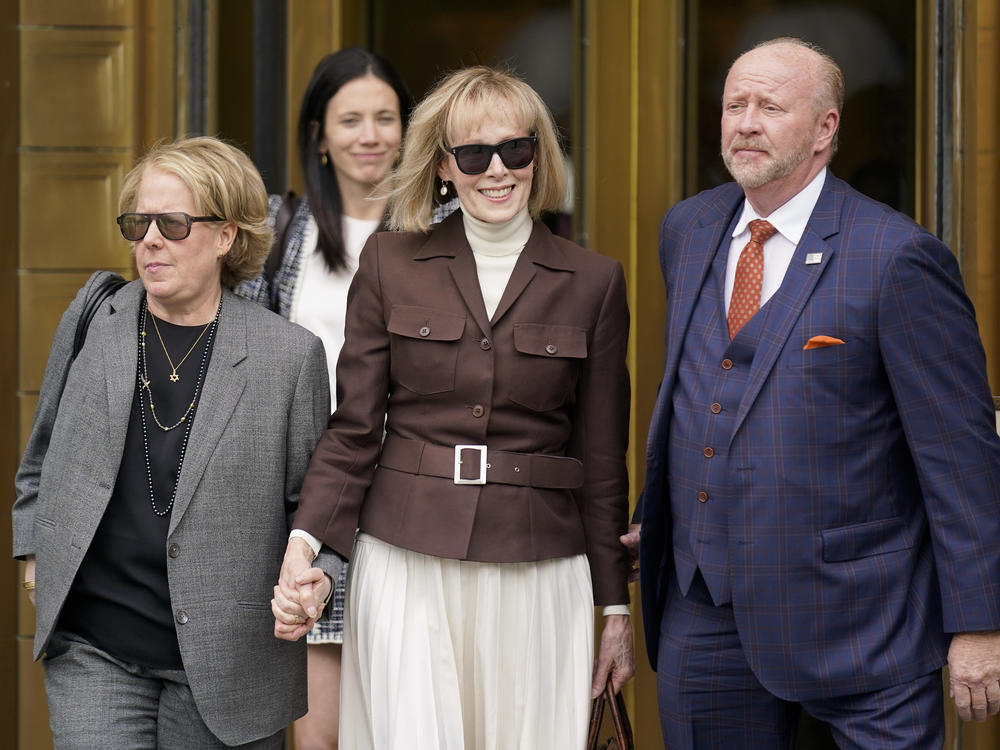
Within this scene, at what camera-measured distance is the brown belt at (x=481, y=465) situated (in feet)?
11.0

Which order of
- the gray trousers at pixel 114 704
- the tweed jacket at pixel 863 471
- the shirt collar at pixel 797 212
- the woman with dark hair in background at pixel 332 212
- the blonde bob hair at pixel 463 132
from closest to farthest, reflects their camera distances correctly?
the tweed jacket at pixel 863 471 < the gray trousers at pixel 114 704 < the shirt collar at pixel 797 212 < the blonde bob hair at pixel 463 132 < the woman with dark hair in background at pixel 332 212

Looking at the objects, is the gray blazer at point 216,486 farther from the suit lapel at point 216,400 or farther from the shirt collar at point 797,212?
the shirt collar at point 797,212

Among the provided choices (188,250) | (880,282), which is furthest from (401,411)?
(880,282)

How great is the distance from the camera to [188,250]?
11.0ft

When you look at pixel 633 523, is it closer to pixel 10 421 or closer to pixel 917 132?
pixel 917 132

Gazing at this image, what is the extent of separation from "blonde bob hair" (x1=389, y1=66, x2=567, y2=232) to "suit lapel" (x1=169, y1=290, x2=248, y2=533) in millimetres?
499

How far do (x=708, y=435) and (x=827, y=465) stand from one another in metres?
0.28

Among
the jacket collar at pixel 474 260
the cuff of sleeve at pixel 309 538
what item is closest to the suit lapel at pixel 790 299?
the jacket collar at pixel 474 260

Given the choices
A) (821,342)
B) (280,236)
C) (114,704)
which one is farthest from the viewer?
(280,236)

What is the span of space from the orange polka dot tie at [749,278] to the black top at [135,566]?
1.25m

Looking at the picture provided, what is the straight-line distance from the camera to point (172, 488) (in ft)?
10.7

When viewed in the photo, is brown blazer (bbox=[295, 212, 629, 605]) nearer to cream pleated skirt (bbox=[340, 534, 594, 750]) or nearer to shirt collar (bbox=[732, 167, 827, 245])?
cream pleated skirt (bbox=[340, 534, 594, 750])

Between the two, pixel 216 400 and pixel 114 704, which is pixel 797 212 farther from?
pixel 114 704

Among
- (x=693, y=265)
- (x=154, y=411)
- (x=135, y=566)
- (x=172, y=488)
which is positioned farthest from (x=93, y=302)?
(x=693, y=265)
